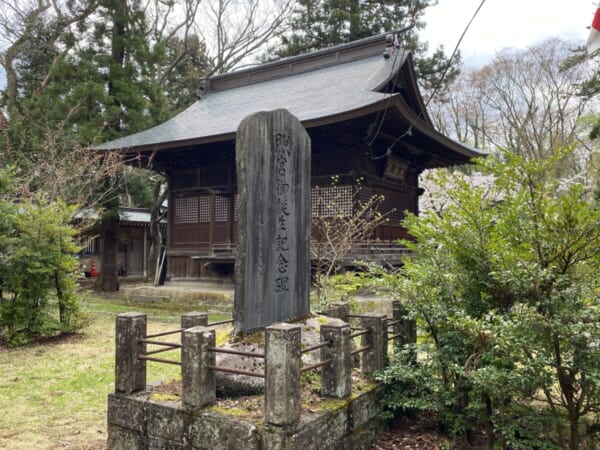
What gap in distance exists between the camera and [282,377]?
3.01 meters

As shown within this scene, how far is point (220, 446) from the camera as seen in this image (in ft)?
10.4

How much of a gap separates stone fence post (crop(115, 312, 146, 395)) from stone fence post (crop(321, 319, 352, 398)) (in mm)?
1446

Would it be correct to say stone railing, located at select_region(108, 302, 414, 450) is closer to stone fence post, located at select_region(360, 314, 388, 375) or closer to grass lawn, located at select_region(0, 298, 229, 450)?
stone fence post, located at select_region(360, 314, 388, 375)

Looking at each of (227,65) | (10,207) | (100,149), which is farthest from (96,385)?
(227,65)

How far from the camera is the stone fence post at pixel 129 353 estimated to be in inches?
145

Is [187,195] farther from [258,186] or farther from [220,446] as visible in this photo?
[220,446]

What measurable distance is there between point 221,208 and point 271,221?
960 cm

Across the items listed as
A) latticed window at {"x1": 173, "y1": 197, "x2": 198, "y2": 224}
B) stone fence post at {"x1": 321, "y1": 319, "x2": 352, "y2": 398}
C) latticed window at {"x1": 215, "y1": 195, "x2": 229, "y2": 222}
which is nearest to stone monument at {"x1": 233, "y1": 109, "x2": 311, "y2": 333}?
stone fence post at {"x1": 321, "y1": 319, "x2": 352, "y2": 398}

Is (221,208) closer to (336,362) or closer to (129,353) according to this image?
(129,353)

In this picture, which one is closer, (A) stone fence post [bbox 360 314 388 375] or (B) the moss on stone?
(B) the moss on stone

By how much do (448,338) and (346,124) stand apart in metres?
7.63

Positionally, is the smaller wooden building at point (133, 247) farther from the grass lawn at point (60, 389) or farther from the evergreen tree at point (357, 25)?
the grass lawn at point (60, 389)

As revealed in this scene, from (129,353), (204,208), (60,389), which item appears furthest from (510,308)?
(204,208)

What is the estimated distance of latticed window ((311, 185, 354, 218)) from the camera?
11383mm
